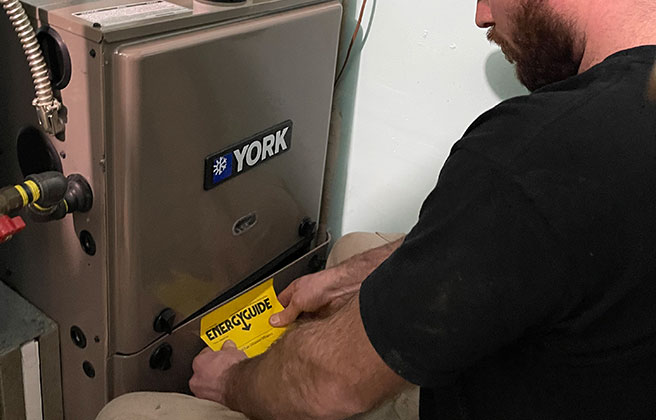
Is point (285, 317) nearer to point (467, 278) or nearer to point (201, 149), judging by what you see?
point (201, 149)

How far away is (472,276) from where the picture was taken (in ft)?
1.77

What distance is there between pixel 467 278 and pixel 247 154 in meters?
0.44

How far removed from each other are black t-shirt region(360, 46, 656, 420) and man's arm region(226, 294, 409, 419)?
50mm

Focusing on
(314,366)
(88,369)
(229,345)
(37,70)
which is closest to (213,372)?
(229,345)

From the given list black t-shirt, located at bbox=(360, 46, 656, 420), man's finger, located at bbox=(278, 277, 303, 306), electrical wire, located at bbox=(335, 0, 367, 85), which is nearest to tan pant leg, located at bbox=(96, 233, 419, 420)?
man's finger, located at bbox=(278, 277, 303, 306)

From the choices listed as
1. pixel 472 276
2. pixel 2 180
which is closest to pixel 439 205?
pixel 472 276

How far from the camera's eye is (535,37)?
Result: 743mm

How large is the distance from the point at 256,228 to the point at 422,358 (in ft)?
1.60

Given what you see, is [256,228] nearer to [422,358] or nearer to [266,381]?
[266,381]

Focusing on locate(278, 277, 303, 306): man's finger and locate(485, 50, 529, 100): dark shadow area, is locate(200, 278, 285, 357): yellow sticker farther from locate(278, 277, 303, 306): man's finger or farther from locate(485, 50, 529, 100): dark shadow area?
locate(485, 50, 529, 100): dark shadow area

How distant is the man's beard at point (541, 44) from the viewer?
71 cm

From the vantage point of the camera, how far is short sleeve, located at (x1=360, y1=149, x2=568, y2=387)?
532mm

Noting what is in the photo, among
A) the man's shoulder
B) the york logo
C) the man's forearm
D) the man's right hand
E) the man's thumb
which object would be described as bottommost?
the man's thumb

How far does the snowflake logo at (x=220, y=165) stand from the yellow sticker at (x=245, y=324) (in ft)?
0.77
